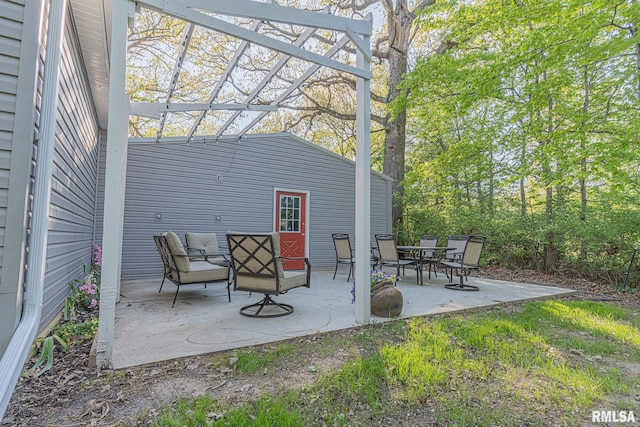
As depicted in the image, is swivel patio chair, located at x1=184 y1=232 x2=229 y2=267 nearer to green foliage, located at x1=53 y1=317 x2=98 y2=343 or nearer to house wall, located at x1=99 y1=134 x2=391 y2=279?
house wall, located at x1=99 y1=134 x2=391 y2=279

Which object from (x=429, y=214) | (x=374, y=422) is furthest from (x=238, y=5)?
(x=429, y=214)

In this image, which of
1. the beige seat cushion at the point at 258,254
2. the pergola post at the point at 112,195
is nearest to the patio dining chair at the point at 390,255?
the beige seat cushion at the point at 258,254

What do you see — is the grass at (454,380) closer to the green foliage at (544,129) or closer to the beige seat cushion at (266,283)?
the beige seat cushion at (266,283)

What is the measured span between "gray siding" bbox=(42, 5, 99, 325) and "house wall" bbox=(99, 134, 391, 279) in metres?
1.24

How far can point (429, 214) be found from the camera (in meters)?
10.4

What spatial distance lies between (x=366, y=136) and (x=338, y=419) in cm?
255

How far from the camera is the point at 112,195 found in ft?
7.50

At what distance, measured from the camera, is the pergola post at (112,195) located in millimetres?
2246

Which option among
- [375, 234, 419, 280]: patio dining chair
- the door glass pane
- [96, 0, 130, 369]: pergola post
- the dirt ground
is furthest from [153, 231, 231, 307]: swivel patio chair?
the door glass pane

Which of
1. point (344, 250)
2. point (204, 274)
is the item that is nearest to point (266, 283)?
point (204, 274)

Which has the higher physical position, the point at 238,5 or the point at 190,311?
the point at 238,5

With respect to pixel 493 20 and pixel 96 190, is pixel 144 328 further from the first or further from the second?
pixel 493 20

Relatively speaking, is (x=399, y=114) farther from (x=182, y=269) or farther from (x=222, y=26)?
(x=222, y=26)

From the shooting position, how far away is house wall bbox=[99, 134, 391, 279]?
21.1 ft
